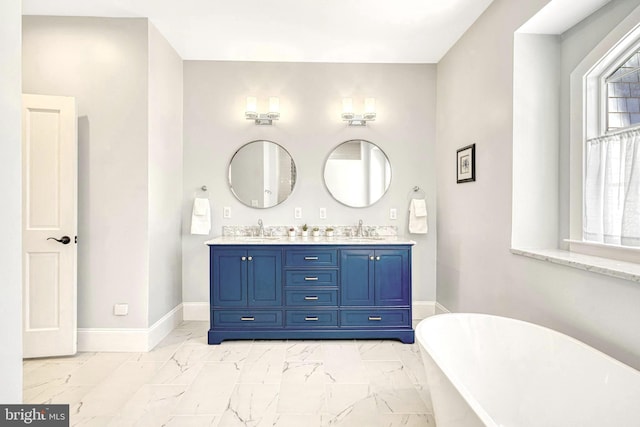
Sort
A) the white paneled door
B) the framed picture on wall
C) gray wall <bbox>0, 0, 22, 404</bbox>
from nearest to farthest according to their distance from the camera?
gray wall <bbox>0, 0, 22, 404</bbox> → the white paneled door → the framed picture on wall

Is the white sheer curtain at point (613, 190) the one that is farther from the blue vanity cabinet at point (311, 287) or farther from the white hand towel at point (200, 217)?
the white hand towel at point (200, 217)

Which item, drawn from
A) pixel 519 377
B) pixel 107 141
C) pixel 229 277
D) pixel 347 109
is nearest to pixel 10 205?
pixel 107 141

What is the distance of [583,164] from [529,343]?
1182mm

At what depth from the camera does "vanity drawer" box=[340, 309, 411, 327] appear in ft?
9.88

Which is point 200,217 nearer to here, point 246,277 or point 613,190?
point 246,277

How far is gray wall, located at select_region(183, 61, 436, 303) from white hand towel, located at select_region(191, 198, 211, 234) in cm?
11

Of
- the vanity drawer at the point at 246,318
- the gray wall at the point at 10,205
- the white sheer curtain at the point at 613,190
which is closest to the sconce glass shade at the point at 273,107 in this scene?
the vanity drawer at the point at 246,318

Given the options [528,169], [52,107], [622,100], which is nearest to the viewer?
[622,100]

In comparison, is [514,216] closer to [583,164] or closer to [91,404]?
[583,164]

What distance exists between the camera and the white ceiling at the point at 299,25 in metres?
2.57

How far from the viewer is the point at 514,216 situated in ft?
7.59

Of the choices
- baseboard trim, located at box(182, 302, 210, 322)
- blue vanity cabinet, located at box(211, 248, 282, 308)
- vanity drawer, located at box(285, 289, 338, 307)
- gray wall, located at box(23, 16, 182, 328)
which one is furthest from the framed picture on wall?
baseboard trim, located at box(182, 302, 210, 322)

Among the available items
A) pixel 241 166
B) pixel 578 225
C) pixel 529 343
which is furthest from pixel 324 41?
pixel 529 343

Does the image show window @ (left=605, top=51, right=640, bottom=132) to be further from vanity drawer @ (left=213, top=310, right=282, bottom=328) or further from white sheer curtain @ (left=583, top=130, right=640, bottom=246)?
vanity drawer @ (left=213, top=310, right=282, bottom=328)
